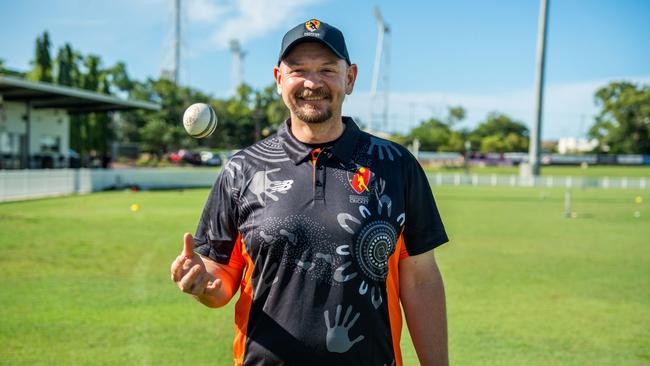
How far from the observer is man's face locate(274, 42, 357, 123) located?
2670 mm

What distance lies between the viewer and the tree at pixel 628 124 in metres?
102

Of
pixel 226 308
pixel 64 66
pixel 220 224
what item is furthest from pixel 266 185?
pixel 64 66

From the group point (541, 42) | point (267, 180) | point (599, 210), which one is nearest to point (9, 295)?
point (267, 180)

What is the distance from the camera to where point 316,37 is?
2.63m

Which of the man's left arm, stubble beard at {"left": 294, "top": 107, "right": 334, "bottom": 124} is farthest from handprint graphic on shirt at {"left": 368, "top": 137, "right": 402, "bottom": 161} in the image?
the man's left arm

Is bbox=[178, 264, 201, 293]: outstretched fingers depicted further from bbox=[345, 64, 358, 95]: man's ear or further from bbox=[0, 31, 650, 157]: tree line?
bbox=[0, 31, 650, 157]: tree line

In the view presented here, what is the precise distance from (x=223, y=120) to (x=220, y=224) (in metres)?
80.6

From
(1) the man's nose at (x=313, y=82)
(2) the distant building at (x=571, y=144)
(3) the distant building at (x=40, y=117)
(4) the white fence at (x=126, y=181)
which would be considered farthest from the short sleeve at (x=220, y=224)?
(2) the distant building at (x=571, y=144)

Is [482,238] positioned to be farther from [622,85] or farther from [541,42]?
[622,85]

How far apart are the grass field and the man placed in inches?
134

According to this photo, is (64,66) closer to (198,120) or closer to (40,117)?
(40,117)

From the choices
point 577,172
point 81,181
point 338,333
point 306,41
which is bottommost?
point 81,181

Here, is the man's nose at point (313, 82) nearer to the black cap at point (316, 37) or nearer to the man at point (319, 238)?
the man at point (319, 238)

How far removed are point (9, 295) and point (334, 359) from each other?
7.29m
